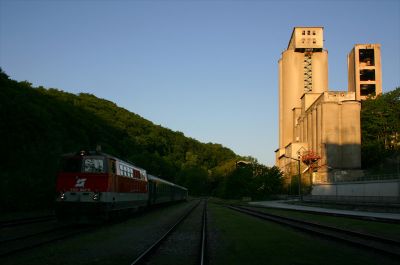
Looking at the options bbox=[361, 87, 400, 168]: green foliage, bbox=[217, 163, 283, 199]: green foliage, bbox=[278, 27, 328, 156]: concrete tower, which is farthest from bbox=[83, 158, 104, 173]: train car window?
bbox=[278, 27, 328, 156]: concrete tower

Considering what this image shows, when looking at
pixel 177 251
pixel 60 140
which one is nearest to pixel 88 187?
pixel 177 251

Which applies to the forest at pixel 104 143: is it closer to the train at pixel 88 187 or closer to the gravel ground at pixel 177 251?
the train at pixel 88 187

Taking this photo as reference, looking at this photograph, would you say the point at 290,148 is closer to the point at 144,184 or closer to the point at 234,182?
the point at 234,182

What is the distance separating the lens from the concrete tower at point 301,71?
406 ft

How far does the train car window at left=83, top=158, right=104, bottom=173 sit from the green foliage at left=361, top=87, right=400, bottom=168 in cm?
8266

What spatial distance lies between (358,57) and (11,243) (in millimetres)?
109698

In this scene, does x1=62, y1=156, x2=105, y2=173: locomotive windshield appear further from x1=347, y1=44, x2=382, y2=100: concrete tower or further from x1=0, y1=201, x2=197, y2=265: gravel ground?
x1=347, y1=44, x2=382, y2=100: concrete tower

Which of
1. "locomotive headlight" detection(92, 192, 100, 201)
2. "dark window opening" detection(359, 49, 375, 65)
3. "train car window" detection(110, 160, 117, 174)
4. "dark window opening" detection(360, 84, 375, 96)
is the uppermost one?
"dark window opening" detection(359, 49, 375, 65)

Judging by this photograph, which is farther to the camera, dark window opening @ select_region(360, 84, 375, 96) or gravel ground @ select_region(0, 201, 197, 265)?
dark window opening @ select_region(360, 84, 375, 96)

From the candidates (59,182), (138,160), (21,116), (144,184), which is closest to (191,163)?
(138,160)

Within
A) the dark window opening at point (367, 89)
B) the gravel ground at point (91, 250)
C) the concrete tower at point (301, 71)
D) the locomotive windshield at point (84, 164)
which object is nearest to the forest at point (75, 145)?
the locomotive windshield at point (84, 164)

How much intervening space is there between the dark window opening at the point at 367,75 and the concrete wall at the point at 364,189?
59.3m

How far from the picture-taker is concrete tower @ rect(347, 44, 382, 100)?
112438 mm

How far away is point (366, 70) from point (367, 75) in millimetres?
1888
